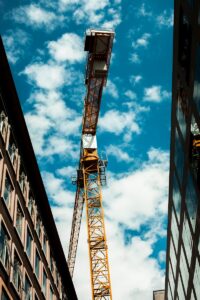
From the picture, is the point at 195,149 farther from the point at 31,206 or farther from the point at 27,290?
the point at 31,206

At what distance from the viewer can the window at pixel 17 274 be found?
1084 inches

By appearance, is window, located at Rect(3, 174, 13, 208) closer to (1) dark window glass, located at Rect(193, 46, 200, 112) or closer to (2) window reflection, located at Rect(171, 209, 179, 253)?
(2) window reflection, located at Rect(171, 209, 179, 253)

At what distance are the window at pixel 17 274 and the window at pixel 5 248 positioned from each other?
1627 mm

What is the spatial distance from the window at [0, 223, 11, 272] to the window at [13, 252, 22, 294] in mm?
1627

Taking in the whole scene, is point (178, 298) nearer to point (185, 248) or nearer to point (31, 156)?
point (185, 248)

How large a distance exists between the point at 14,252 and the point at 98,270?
37.2m

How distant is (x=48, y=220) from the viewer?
40250mm

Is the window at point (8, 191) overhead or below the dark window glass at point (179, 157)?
below

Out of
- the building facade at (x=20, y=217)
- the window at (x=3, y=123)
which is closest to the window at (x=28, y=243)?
the building facade at (x=20, y=217)

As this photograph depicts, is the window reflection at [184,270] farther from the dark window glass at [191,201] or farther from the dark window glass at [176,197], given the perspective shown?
the dark window glass at [191,201]

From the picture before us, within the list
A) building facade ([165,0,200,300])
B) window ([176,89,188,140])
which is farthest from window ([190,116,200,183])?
window ([176,89,188,140])

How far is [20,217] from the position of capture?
31.2 meters

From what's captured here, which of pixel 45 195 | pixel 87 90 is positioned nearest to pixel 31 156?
pixel 45 195

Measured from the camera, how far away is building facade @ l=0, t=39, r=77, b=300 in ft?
87.8
